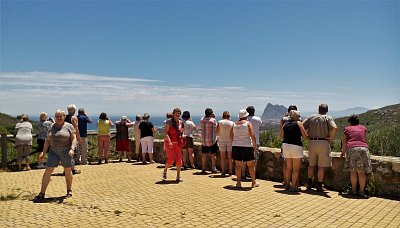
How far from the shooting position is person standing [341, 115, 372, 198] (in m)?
6.89

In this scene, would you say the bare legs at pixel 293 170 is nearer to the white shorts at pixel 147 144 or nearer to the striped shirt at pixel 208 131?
the striped shirt at pixel 208 131

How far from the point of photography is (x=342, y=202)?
21.4 feet

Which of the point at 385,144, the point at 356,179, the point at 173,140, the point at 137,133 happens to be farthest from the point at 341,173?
the point at 137,133

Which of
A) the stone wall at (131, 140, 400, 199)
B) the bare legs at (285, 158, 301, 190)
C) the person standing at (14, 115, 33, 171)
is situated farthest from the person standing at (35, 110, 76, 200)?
the stone wall at (131, 140, 400, 199)

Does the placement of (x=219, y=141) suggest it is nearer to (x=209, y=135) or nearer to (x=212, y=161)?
(x=209, y=135)

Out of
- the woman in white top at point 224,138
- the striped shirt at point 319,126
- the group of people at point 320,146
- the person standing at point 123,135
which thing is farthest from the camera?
the person standing at point 123,135

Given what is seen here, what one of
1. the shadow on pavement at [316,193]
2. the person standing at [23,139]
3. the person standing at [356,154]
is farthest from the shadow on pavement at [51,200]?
the person standing at [356,154]

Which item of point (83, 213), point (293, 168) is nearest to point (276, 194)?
point (293, 168)

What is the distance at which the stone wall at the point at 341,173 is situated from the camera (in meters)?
6.86

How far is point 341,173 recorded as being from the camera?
297 inches

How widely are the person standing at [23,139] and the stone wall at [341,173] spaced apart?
23.6 feet

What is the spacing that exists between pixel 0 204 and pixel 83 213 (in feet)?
6.17

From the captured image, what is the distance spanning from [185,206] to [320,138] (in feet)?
10.8

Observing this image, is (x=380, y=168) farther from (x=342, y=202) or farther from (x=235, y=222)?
(x=235, y=222)
